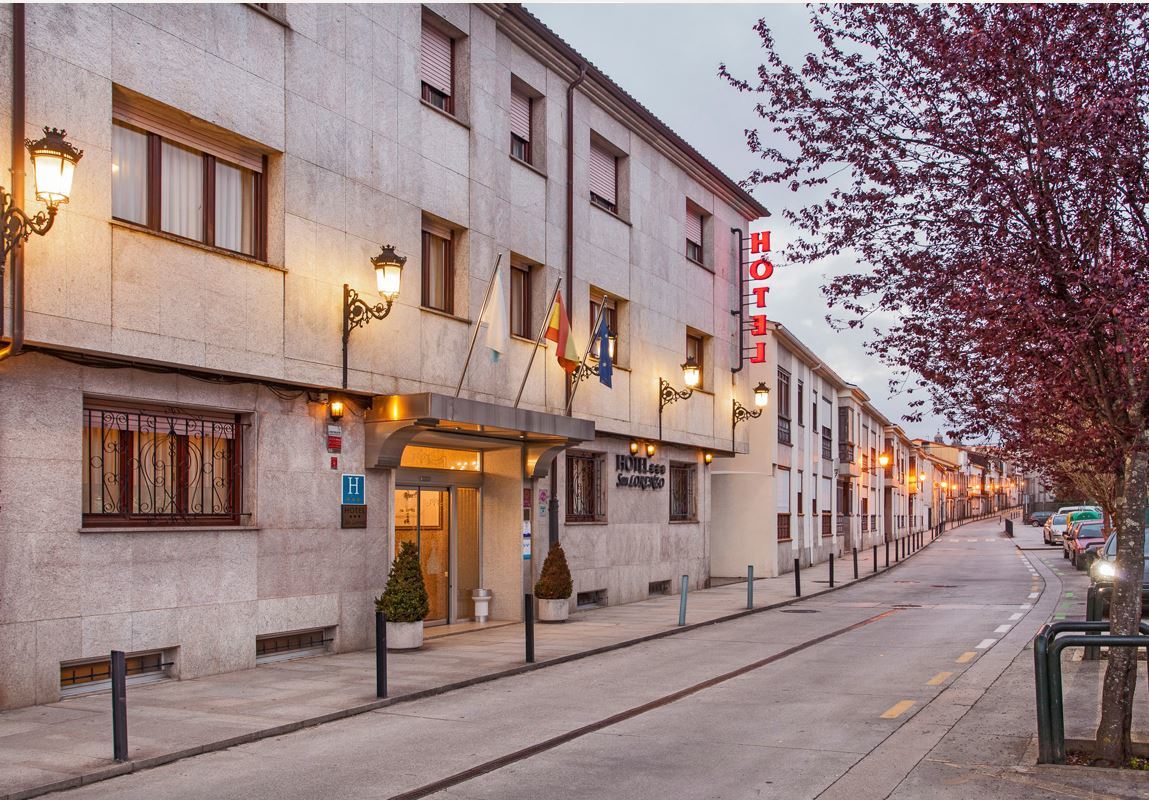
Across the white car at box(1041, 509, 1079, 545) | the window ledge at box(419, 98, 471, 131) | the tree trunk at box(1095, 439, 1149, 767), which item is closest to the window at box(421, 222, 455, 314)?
the window ledge at box(419, 98, 471, 131)

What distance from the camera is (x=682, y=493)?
26969mm

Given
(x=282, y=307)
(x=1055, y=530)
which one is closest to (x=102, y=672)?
(x=282, y=307)

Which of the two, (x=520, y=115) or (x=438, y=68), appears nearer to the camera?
(x=438, y=68)

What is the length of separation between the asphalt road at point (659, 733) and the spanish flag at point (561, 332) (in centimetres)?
516

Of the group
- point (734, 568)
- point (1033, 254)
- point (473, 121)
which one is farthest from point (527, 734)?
point (734, 568)

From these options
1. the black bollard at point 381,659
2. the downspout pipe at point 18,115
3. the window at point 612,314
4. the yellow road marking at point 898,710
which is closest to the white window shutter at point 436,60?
the window at point 612,314

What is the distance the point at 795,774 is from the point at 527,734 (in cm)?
260

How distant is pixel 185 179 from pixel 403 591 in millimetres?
6031

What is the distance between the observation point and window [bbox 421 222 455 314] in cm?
1716

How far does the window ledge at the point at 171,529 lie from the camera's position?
11625mm

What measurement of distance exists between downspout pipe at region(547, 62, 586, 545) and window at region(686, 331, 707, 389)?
6748 millimetres

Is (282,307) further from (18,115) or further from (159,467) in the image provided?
(18,115)

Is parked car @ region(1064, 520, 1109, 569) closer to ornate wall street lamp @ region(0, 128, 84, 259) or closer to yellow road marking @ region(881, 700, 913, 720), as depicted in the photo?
yellow road marking @ region(881, 700, 913, 720)

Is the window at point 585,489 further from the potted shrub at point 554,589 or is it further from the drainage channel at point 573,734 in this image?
the drainage channel at point 573,734
